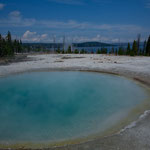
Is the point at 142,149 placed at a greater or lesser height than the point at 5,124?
greater

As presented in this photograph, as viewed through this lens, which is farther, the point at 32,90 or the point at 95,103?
the point at 32,90

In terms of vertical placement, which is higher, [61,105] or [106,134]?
[106,134]

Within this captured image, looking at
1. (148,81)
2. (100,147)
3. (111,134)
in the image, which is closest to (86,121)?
(111,134)

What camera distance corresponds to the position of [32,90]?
438 inches

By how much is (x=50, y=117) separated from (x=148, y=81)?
27.5 feet

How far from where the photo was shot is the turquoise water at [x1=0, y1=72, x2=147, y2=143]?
214 inches

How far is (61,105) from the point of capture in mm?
8320

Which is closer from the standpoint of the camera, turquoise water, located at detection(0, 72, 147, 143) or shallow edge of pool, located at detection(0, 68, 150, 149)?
shallow edge of pool, located at detection(0, 68, 150, 149)

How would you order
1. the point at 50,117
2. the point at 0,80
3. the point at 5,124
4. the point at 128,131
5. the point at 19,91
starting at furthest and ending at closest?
the point at 0,80
the point at 19,91
the point at 50,117
the point at 5,124
the point at 128,131

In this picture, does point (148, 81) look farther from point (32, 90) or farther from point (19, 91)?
point (19, 91)

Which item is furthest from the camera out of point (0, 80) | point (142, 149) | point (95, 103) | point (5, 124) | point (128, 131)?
point (0, 80)

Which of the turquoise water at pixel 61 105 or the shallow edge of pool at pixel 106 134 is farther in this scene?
the turquoise water at pixel 61 105

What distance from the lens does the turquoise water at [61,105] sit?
5441 mm

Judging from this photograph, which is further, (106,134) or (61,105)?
(61,105)
